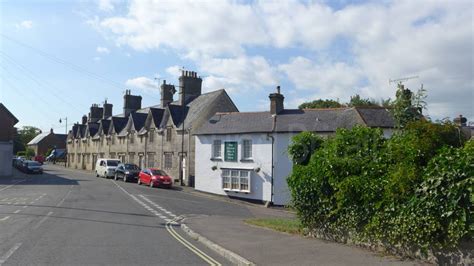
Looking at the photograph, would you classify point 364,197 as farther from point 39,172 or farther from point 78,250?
point 39,172

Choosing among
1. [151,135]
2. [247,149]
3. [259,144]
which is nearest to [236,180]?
[247,149]

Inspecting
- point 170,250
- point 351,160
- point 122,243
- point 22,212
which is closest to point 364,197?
point 351,160

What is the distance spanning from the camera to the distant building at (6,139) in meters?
48.8

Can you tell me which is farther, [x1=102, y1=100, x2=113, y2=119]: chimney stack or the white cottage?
[x1=102, y1=100, x2=113, y2=119]: chimney stack

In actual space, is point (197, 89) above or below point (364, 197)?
above

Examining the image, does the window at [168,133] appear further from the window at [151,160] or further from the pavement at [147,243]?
the pavement at [147,243]

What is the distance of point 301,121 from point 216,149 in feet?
25.0

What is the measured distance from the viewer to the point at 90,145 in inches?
2938

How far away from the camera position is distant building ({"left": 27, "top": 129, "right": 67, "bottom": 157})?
385 feet

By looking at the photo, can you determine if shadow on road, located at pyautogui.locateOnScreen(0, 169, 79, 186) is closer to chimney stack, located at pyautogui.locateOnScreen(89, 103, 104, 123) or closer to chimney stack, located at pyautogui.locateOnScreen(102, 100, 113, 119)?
chimney stack, located at pyautogui.locateOnScreen(102, 100, 113, 119)

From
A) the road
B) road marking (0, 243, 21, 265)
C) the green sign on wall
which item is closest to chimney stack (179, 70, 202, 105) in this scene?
the green sign on wall

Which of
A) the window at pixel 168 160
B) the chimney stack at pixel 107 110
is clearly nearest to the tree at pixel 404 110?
the window at pixel 168 160

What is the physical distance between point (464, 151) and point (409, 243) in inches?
83.1

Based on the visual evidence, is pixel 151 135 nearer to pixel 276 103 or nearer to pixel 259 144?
pixel 276 103
